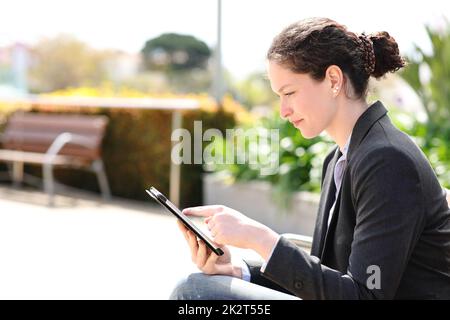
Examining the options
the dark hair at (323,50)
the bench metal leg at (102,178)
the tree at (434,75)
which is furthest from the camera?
the bench metal leg at (102,178)

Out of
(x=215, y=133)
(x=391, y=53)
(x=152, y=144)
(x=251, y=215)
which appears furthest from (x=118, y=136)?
(x=391, y=53)

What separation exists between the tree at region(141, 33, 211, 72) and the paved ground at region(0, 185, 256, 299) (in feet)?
87.1

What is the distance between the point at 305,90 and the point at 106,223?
5077mm

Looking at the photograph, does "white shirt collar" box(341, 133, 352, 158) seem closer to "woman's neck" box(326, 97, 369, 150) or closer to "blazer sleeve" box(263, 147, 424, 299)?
"woman's neck" box(326, 97, 369, 150)

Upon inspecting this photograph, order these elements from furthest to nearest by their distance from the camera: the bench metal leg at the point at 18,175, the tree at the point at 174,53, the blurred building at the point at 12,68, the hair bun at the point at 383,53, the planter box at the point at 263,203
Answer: the tree at the point at 174,53 → the blurred building at the point at 12,68 → the bench metal leg at the point at 18,175 → the planter box at the point at 263,203 → the hair bun at the point at 383,53

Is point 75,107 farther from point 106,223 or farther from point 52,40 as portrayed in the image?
point 52,40

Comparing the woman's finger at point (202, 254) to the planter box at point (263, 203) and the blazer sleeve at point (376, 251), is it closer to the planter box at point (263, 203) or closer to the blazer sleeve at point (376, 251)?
the blazer sleeve at point (376, 251)

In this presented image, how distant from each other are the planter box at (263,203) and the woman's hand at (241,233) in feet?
13.4

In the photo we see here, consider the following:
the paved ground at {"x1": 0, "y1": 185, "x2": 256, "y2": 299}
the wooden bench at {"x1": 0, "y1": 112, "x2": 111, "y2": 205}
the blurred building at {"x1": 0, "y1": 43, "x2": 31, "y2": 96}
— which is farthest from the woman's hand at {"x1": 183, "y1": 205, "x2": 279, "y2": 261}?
the blurred building at {"x1": 0, "y1": 43, "x2": 31, "y2": 96}

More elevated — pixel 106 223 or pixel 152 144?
pixel 152 144

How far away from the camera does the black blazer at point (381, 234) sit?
1686 millimetres

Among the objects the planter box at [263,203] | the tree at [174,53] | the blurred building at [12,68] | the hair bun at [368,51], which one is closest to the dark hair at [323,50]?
the hair bun at [368,51]

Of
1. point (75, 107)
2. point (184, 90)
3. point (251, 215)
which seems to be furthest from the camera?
point (184, 90)

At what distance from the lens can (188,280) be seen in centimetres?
180
